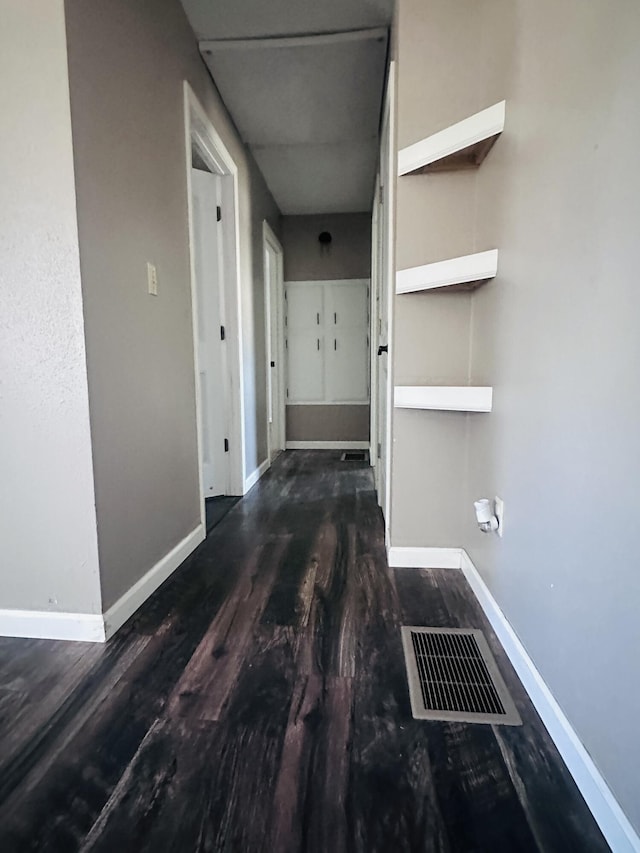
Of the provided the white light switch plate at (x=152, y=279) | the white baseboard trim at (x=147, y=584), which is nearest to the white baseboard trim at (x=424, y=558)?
the white baseboard trim at (x=147, y=584)

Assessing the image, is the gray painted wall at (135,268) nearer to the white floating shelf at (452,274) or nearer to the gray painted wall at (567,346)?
the white floating shelf at (452,274)

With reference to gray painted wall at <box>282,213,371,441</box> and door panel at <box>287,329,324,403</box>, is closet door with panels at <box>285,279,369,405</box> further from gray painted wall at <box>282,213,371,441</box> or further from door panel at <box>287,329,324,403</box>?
gray painted wall at <box>282,213,371,441</box>

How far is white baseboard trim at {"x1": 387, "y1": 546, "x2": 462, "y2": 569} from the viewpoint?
6.28ft

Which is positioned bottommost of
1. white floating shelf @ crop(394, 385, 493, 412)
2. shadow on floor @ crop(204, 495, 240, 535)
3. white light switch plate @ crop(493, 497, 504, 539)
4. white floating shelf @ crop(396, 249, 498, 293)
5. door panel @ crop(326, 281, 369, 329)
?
shadow on floor @ crop(204, 495, 240, 535)

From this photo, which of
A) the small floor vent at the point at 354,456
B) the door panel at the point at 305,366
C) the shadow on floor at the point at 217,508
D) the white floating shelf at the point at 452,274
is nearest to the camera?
the white floating shelf at the point at 452,274

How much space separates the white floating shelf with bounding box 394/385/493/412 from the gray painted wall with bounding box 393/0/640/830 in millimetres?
66

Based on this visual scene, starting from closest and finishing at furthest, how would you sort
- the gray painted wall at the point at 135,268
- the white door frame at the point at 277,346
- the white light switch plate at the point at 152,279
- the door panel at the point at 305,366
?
1. the gray painted wall at the point at 135,268
2. the white light switch plate at the point at 152,279
3. the white door frame at the point at 277,346
4. the door panel at the point at 305,366

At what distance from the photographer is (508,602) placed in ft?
4.44

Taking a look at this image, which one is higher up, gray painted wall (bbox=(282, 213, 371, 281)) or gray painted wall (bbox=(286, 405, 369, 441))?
gray painted wall (bbox=(282, 213, 371, 281))

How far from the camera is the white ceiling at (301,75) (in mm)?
2119

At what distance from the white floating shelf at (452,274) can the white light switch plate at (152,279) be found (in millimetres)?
939

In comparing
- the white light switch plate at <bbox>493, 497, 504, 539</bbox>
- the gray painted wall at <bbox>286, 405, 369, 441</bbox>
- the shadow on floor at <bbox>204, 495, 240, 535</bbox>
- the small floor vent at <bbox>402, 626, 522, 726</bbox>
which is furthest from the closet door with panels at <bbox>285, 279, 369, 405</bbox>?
the small floor vent at <bbox>402, 626, 522, 726</bbox>

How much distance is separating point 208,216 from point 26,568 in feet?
7.66

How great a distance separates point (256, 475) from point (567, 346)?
2824 millimetres
